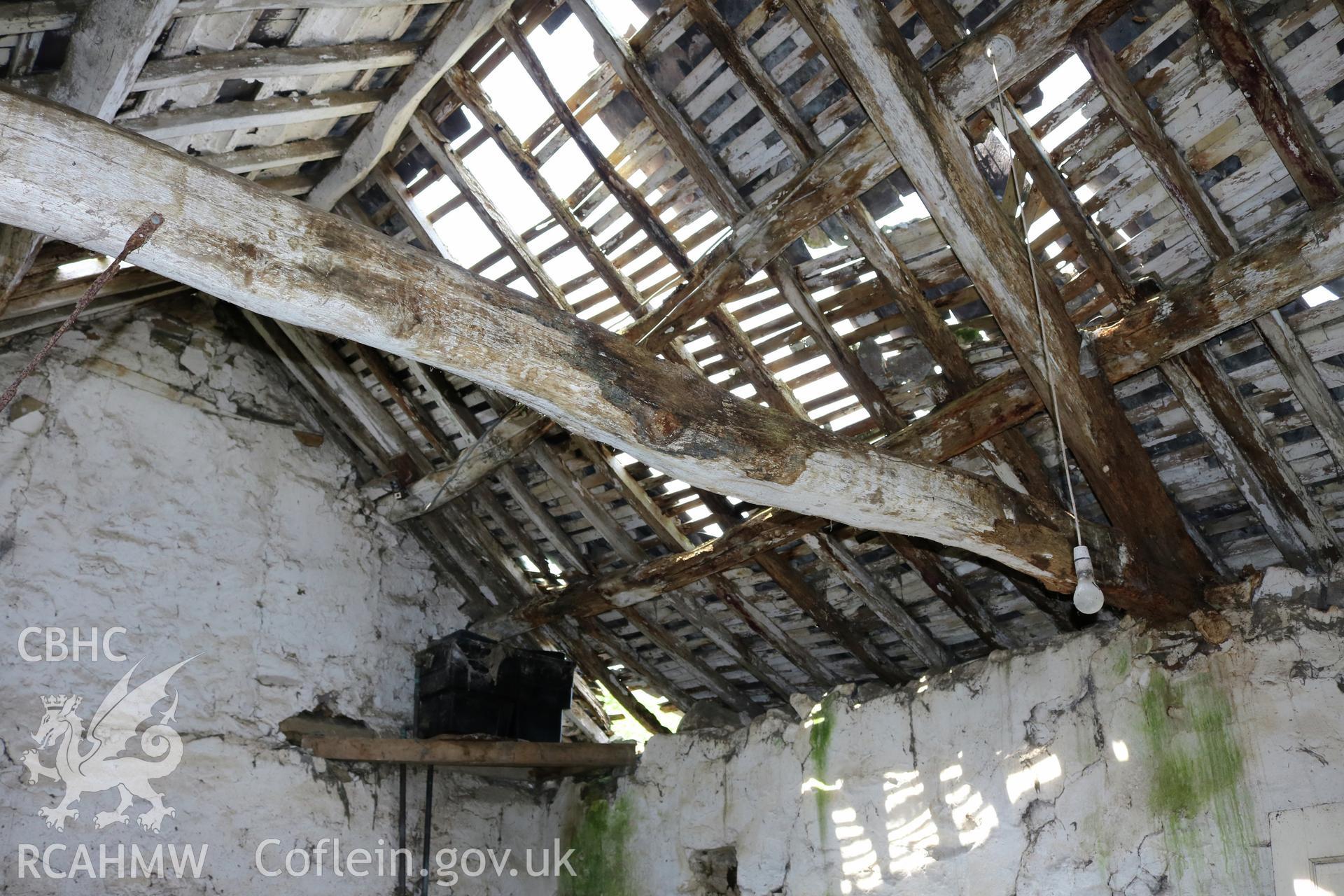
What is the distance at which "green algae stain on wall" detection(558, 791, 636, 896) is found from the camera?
422cm

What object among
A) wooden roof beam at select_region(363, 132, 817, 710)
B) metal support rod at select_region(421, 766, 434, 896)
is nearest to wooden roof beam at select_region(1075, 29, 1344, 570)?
wooden roof beam at select_region(363, 132, 817, 710)

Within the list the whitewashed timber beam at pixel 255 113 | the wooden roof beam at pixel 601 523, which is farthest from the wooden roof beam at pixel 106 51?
the wooden roof beam at pixel 601 523

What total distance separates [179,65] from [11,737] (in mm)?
2122

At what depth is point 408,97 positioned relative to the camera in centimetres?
307

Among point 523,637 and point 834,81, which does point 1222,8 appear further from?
point 523,637

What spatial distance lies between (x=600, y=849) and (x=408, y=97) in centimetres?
281

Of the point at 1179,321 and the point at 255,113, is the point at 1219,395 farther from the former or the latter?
the point at 255,113

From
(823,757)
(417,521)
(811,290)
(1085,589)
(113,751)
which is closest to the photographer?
(1085,589)

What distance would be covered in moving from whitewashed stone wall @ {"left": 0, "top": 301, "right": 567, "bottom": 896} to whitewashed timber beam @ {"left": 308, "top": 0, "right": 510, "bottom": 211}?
1109mm

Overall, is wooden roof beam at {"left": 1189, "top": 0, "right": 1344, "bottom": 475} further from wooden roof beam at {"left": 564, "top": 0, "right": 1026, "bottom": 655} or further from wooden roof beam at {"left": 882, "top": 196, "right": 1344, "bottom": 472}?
wooden roof beam at {"left": 564, "top": 0, "right": 1026, "bottom": 655}

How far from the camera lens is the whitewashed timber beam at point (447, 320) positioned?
160cm

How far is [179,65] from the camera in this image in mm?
2383

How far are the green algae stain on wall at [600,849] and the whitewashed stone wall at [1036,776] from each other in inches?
0.6

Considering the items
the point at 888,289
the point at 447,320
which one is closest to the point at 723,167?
the point at 888,289
